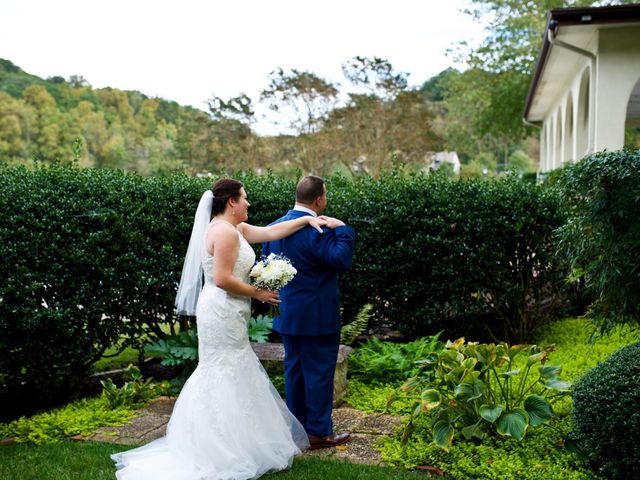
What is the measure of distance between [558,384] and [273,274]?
2226mm

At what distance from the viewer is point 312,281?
494 centimetres

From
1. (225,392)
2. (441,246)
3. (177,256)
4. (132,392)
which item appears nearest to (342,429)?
(225,392)

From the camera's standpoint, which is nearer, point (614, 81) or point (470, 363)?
point (470, 363)

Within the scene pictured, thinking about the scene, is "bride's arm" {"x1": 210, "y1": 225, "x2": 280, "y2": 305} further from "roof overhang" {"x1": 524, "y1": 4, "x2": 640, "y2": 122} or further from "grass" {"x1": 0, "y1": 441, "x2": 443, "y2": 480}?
"roof overhang" {"x1": 524, "y1": 4, "x2": 640, "y2": 122}

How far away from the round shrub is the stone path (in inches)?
55.7

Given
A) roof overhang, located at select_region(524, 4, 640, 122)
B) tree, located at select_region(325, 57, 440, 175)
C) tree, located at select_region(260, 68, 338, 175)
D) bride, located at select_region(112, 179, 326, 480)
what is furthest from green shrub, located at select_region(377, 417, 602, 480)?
tree, located at select_region(260, 68, 338, 175)

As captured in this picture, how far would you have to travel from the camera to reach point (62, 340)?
251 inches

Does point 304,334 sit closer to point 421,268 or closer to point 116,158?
point 421,268

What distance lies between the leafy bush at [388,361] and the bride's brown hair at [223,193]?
264 centimetres

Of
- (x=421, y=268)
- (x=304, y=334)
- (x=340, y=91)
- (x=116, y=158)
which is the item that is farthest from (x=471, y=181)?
(x=116, y=158)

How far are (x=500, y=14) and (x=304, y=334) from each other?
31.5m

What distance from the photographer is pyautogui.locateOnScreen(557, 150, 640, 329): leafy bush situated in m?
5.07

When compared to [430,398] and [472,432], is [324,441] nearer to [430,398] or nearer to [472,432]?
[430,398]

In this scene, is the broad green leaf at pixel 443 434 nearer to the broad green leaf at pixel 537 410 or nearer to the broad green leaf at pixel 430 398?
the broad green leaf at pixel 430 398
